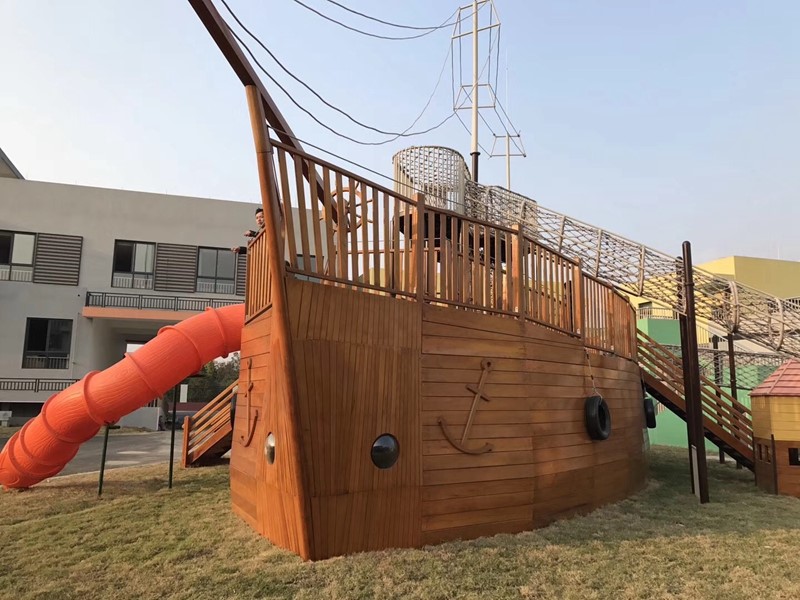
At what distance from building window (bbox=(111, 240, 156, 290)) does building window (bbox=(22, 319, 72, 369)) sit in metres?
2.31

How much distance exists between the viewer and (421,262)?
17.0ft

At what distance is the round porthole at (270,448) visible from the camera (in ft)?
15.9

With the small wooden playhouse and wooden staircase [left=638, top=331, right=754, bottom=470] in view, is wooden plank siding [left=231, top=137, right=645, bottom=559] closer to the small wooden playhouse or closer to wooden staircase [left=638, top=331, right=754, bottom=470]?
the small wooden playhouse

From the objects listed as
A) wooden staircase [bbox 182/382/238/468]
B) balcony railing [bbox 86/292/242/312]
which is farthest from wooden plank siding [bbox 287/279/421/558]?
balcony railing [bbox 86/292/242/312]

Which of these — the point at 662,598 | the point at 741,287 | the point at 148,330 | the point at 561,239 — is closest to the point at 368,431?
the point at 662,598

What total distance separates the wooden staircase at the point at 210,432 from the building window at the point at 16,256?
42.1ft

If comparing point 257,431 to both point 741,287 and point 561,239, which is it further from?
point 741,287

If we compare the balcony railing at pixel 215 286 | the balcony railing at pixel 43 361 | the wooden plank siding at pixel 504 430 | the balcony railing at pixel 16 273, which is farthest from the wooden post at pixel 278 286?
the balcony railing at pixel 16 273

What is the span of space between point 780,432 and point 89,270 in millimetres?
20206

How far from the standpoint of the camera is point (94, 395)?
760cm

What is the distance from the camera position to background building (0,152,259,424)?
61.2 feet

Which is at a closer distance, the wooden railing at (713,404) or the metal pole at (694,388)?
the metal pole at (694,388)

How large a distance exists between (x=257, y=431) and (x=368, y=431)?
1.47 m

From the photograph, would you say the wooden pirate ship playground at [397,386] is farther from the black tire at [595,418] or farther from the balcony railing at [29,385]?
the balcony railing at [29,385]
